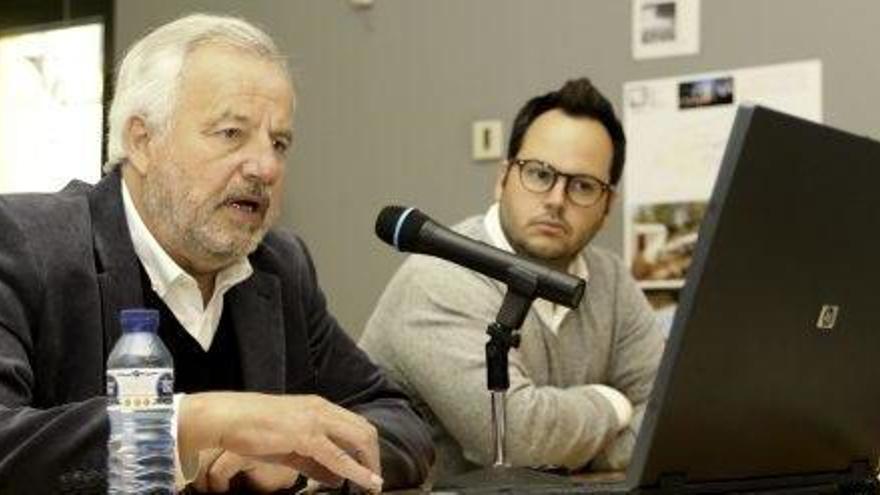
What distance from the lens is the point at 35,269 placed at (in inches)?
61.4

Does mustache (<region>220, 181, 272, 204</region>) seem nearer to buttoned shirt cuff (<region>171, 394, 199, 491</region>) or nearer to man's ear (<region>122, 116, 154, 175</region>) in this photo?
man's ear (<region>122, 116, 154, 175</region>)

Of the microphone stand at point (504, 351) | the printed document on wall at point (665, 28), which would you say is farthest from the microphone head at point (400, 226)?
the printed document on wall at point (665, 28)

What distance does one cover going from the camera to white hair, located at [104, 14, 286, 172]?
1.72 m

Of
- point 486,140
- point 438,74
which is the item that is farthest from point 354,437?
point 438,74

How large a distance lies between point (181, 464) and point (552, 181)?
1188 mm

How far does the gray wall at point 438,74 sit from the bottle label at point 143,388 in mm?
2110

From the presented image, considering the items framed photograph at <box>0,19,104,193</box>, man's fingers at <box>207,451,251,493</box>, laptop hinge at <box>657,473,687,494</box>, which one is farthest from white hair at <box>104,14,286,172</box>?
framed photograph at <box>0,19,104,193</box>

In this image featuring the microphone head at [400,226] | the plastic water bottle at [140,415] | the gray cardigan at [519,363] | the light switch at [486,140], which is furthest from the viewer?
the light switch at [486,140]

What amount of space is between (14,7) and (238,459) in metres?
3.81

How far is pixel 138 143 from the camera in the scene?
1.77m

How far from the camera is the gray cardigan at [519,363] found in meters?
2.08

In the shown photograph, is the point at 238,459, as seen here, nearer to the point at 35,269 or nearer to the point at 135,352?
the point at 135,352

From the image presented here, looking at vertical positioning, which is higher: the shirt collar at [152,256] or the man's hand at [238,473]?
the shirt collar at [152,256]

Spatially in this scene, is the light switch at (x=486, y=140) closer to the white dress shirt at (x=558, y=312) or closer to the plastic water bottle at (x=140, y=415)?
the white dress shirt at (x=558, y=312)
